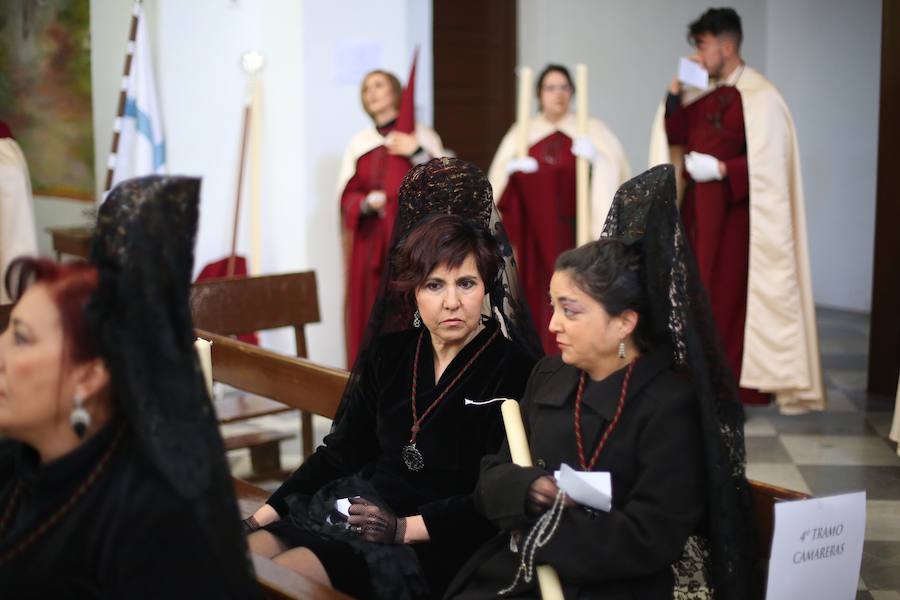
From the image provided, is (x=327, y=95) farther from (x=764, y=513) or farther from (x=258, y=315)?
(x=764, y=513)

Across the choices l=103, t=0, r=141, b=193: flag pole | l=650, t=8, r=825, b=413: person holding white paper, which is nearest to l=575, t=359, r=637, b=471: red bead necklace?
l=650, t=8, r=825, b=413: person holding white paper

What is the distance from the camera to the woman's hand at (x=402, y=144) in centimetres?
700

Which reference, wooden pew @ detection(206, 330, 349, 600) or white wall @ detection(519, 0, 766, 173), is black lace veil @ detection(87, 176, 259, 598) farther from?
white wall @ detection(519, 0, 766, 173)

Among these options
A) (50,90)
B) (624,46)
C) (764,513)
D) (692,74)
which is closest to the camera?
(764,513)

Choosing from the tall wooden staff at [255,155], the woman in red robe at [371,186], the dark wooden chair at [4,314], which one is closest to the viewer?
the dark wooden chair at [4,314]

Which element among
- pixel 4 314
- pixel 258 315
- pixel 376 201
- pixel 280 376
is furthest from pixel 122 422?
pixel 376 201

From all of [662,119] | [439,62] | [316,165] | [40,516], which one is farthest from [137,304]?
[439,62]

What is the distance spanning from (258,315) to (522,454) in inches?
116

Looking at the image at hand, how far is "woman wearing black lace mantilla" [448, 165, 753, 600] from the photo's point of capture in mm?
2473

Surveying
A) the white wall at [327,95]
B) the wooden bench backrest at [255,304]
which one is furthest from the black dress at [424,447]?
the white wall at [327,95]

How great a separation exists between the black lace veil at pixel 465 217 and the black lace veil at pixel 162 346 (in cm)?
132

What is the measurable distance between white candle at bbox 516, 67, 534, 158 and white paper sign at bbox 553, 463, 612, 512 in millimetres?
4287

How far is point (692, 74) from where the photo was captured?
6348 mm

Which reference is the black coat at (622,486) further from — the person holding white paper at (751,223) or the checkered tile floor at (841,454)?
the person holding white paper at (751,223)
